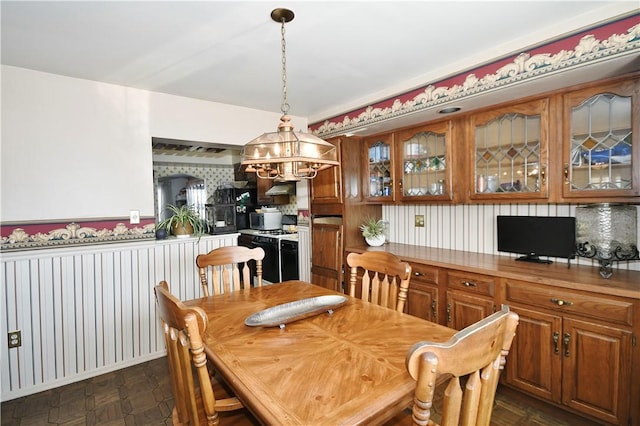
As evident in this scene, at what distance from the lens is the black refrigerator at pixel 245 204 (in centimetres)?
549

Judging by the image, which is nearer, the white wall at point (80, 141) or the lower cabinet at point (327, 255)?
the white wall at point (80, 141)

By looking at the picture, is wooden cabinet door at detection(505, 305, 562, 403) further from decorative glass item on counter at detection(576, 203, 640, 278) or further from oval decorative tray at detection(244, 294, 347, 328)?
oval decorative tray at detection(244, 294, 347, 328)

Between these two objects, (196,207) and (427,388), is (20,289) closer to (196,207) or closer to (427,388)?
(427,388)

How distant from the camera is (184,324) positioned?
1.07 m

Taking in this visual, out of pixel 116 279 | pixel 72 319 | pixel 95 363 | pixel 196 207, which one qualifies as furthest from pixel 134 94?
pixel 196 207

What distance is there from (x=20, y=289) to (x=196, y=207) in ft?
12.8

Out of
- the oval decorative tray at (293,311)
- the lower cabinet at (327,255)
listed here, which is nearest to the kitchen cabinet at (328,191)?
the lower cabinet at (327,255)

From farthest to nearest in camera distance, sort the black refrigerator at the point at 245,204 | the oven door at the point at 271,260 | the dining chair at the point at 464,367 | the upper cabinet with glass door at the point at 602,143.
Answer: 1. the black refrigerator at the point at 245,204
2. the oven door at the point at 271,260
3. the upper cabinet with glass door at the point at 602,143
4. the dining chair at the point at 464,367

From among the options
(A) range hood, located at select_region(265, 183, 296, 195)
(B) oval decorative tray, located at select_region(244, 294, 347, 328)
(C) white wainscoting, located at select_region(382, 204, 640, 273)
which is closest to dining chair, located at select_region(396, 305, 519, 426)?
(B) oval decorative tray, located at select_region(244, 294, 347, 328)

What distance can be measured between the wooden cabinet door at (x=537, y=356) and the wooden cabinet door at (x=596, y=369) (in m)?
0.04

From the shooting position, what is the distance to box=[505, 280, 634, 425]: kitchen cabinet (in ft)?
5.62

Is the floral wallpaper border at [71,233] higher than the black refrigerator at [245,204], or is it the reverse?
the black refrigerator at [245,204]

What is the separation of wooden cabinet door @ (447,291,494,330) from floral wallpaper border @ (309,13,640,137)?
1459 millimetres

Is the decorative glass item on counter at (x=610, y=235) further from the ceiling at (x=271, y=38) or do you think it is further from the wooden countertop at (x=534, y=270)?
the ceiling at (x=271, y=38)
